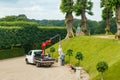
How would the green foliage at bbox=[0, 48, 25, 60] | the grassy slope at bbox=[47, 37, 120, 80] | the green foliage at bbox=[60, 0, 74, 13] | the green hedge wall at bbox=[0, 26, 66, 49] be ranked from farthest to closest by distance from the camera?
the green hedge wall at bbox=[0, 26, 66, 49], the green foliage at bbox=[60, 0, 74, 13], the green foliage at bbox=[0, 48, 25, 60], the grassy slope at bbox=[47, 37, 120, 80]

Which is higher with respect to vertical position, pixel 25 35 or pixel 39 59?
pixel 25 35

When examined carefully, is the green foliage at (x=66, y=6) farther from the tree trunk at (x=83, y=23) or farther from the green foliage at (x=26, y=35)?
the green foliage at (x=26, y=35)

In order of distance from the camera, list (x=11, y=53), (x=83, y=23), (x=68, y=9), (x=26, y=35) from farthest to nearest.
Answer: (x=26, y=35) < (x=83, y=23) < (x=11, y=53) < (x=68, y=9)

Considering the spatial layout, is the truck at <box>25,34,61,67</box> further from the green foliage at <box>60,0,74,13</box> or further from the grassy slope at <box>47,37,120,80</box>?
the green foliage at <box>60,0,74,13</box>

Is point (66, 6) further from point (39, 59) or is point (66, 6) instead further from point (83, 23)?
point (39, 59)

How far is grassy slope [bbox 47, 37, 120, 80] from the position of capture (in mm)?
30391

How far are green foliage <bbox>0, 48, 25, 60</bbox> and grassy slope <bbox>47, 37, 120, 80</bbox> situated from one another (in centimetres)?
884

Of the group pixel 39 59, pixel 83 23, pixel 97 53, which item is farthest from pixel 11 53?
pixel 97 53

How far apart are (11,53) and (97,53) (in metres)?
21.3

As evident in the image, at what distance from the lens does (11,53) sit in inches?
2327

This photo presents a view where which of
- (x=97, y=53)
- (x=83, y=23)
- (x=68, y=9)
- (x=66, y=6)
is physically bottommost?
(x=97, y=53)

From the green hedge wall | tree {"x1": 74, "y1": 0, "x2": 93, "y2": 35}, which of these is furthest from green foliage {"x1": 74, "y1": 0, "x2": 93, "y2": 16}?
the green hedge wall

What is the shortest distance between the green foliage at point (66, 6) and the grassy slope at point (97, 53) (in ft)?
18.0

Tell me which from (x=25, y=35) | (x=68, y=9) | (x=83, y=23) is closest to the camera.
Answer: (x=68, y=9)
